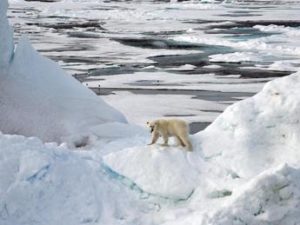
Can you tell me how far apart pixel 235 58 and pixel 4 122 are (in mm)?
12640

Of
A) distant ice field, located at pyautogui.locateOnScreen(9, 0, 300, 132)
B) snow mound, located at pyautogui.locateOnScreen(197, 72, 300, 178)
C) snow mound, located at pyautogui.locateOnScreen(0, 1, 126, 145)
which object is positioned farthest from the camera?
distant ice field, located at pyautogui.locateOnScreen(9, 0, 300, 132)

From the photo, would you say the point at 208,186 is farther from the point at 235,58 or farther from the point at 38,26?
the point at 38,26

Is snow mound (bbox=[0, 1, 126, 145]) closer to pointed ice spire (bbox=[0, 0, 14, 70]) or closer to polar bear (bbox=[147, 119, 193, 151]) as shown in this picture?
pointed ice spire (bbox=[0, 0, 14, 70])

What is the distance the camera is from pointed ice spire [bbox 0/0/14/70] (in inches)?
396

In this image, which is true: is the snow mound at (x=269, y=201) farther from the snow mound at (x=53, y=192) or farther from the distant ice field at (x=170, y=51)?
the distant ice field at (x=170, y=51)

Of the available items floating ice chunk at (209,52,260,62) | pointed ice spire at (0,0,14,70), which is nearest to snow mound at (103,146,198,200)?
pointed ice spire at (0,0,14,70)

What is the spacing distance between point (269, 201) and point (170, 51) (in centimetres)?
1871

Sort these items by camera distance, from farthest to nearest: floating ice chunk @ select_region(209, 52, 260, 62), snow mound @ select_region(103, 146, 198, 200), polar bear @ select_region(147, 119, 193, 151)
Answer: floating ice chunk @ select_region(209, 52, 260, 62) → polar bear @ select_region(147, 119, 193, 151) → snow mound @ select_region(103, 146, 198, 200)

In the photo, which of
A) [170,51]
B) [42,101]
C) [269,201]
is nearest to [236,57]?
[170,51]

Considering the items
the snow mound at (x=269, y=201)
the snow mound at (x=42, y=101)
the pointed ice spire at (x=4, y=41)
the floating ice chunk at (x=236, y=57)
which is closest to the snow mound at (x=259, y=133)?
the snow mound at (x=269, y=201)

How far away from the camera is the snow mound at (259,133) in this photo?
5477mm

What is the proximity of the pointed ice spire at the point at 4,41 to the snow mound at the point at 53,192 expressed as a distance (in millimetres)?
4694

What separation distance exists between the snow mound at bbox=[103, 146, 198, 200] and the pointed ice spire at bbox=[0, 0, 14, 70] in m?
4.87

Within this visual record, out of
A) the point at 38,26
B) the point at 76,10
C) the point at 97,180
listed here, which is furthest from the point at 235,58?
the point at 76,10
